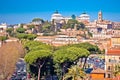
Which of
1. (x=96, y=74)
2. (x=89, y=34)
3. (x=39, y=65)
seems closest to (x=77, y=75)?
(x=96, y=74)

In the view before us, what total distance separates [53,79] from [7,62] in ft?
17.4

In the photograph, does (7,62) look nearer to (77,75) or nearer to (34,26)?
(77,75)

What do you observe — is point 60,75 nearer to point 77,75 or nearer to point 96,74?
point 96,74

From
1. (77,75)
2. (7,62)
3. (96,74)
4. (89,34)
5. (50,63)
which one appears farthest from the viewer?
(89,34)

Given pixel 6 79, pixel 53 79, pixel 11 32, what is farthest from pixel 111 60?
pixel 11 32

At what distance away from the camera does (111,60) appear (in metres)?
41.0

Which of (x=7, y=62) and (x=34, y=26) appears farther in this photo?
(x=34, y=26)

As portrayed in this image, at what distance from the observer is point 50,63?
119 feet

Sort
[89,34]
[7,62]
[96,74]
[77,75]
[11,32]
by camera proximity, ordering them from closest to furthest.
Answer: [77,75]
[96,74]
[7,62]
[11,32]
[89,34]

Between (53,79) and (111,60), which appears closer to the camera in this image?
(53,79)

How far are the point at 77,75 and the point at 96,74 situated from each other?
4.99 m

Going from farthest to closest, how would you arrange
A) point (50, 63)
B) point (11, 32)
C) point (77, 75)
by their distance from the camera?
point (11, 32) < point (50, 63) < point (77, 75)

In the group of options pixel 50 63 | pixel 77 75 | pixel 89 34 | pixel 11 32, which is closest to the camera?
pixel 77 75

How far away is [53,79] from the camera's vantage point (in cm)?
3684
